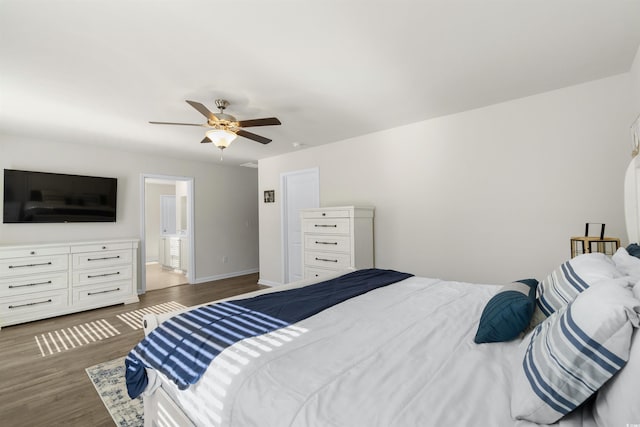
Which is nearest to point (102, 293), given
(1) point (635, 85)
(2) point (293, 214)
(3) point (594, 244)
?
(2) point (293, 214)

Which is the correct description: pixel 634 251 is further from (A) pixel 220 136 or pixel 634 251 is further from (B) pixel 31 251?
(B) pixel 31 251

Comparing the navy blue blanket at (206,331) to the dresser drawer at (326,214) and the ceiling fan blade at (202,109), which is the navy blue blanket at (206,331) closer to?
the ceiling fan blade at (202,109)

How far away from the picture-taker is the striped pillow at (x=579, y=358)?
2.29 feet

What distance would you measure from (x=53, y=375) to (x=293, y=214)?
3478 mm

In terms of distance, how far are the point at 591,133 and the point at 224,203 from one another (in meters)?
5.70

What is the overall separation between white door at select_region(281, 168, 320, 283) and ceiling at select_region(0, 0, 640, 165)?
1.76 metres

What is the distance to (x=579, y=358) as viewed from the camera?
2.42 feet

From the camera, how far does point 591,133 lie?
2.55 meters

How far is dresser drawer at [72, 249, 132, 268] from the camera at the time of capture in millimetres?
3947

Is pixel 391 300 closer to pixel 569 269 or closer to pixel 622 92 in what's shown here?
pixel 569 269

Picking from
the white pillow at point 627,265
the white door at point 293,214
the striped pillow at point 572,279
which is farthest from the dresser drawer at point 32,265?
the white pillow at point 627,265

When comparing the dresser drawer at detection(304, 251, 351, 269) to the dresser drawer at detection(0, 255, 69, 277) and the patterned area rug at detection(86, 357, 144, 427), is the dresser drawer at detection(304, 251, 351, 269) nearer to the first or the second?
the patterned area rug at detection(86, 357, 144, 427)

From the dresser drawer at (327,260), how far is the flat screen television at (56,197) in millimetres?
3167

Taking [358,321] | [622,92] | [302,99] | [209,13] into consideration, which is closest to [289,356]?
[358,321]
